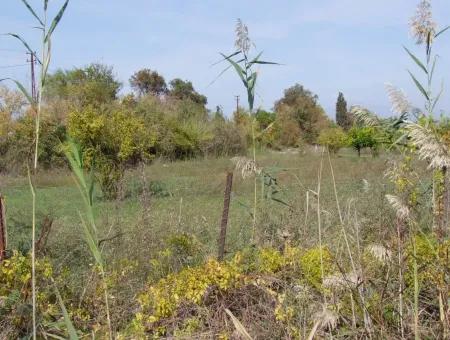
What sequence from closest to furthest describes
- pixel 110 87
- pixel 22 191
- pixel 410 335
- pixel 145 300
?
pixel 410 335 < pixel 145 300 < pixel 22 191 < pixel 110 87

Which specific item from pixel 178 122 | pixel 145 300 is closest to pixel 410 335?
pixel 145 300

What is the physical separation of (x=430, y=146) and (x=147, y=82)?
58.6m

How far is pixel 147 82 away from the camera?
59312 millimetres

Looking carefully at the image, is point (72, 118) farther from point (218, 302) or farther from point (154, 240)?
point (218, 302)

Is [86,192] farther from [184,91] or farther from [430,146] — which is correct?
[184,91]

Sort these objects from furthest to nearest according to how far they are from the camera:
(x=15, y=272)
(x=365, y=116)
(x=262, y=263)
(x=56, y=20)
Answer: (x=262, y=263), (x=15, y=272), (x=365, y=116), (x=56, y=20)

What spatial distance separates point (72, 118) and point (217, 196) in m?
4.60

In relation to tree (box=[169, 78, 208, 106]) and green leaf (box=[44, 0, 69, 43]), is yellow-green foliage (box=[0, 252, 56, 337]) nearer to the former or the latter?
green leaf (box=[44, 0, 69, 43])

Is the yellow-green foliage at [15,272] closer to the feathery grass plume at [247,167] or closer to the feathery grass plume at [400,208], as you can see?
the feathery grass plume at [247,167]

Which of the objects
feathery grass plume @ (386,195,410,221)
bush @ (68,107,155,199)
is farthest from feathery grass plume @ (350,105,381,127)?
bush @ (68,107,155,199)

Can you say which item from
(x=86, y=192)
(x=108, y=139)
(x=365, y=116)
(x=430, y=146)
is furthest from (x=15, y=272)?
(x=108, y=139)

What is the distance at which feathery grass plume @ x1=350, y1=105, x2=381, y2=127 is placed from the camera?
229 centimetres

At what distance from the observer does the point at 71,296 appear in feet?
13.3

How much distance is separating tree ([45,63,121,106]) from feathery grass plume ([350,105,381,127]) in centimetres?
3582
